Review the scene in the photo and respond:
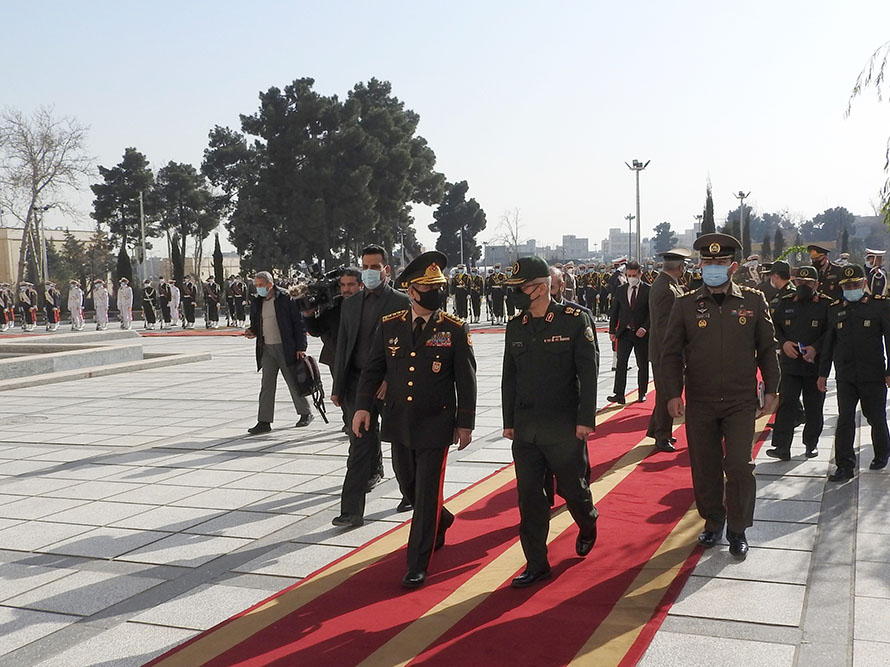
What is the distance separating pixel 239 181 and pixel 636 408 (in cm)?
5085

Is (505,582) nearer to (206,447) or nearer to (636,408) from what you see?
(206,447)

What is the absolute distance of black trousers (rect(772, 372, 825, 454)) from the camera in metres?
7.80

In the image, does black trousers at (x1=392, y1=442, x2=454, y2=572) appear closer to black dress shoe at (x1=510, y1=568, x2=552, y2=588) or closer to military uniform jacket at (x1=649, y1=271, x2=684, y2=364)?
black dress shoe at (x1=510, y1=568, x2=552, y2=588)

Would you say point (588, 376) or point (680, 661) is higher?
point (588, 376)

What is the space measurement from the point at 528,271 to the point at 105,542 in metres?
3.43

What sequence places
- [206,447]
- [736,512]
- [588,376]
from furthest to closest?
[206,447]
[736,512]
[588,376]

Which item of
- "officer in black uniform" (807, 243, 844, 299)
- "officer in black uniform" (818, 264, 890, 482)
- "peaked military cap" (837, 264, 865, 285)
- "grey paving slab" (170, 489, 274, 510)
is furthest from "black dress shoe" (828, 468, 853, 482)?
"grey paving slab" (170, 489, 274, 510)

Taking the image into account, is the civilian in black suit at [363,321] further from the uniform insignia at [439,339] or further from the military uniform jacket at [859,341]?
the military uniform jacket at [859,341]

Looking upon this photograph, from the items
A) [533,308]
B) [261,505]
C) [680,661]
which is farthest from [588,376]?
[261,505]

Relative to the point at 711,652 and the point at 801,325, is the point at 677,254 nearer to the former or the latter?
the point at 801,325

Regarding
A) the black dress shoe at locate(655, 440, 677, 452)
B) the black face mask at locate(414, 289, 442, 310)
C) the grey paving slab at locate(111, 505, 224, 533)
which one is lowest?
the grey paving slab at locate(111, 505, 224, 533)

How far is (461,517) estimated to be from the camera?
6.27m

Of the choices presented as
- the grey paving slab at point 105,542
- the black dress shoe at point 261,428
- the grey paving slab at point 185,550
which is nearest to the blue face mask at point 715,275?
the grey paving slab at point 185,550

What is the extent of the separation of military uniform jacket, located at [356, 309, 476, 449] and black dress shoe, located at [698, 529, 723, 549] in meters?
1.65
